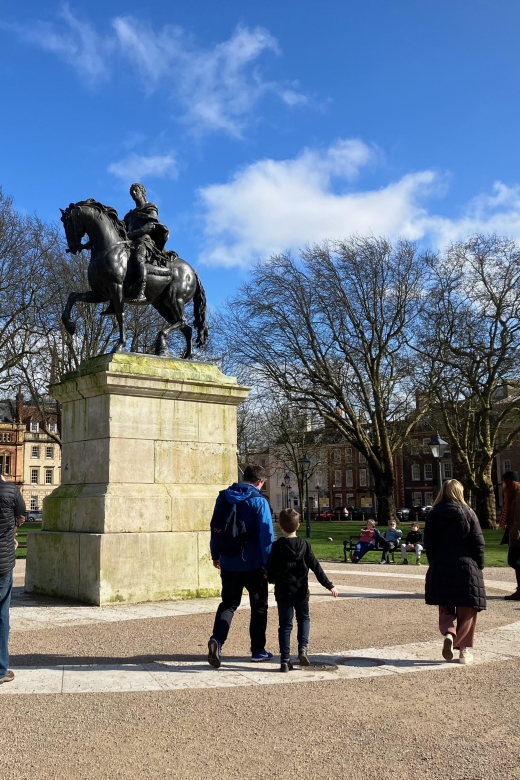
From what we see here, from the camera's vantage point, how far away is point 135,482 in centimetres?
Result: 1050

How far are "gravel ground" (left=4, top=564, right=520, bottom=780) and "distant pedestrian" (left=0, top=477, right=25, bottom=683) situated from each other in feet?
1.73

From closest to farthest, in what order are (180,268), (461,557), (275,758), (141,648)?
(275,758) → (461,557) → (141,648) → (180,268)

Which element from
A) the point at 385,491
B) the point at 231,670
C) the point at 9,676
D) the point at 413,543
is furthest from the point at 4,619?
the point at 385,491

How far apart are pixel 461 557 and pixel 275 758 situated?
3.14 meters

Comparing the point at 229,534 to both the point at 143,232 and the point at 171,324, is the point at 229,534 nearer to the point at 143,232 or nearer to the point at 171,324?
the point at 171,324

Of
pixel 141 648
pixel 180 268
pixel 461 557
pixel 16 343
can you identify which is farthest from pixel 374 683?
pixel 16 343

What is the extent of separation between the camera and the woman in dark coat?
21.7 feet

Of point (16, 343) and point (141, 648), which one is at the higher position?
point (16, 343)

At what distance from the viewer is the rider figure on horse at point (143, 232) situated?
448 inches

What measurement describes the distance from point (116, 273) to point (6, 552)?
6.13 meters

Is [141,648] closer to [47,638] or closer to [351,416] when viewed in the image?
[47,638]

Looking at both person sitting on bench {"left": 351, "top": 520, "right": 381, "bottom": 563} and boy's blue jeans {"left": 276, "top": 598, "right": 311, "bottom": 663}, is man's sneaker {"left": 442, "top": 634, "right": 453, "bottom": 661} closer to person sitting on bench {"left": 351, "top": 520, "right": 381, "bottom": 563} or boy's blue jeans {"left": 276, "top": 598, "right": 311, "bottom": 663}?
boy's blue jeans {"left": 276, "top": 598, "right": 311, "bottom": 663}

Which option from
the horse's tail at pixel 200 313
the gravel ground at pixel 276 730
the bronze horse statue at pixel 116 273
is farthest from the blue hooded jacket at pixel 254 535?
the horse's tail at pixel 200 313

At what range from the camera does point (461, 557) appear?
22.1 feet
